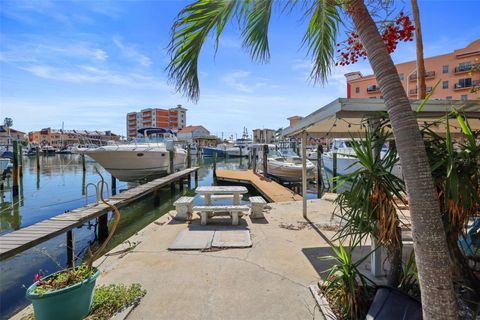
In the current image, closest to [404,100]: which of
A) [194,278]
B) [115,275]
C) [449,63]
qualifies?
[194,278]

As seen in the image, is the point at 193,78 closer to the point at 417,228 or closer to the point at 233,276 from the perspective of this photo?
the point at 417,228

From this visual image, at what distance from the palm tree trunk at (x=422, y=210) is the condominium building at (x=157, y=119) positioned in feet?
280

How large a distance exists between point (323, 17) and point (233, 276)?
3.30 meters

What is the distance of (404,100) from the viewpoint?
153 centimetres

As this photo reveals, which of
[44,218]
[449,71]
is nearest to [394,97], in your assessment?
[44,218]

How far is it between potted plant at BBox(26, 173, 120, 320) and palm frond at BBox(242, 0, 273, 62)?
8.95ft

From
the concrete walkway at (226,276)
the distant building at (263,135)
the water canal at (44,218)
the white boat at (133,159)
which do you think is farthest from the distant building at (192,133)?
the concrete walkway at (226,276)

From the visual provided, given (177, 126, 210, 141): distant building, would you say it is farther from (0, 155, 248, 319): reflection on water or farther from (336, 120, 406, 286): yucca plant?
(336, 120, 406, 286): yucca plant

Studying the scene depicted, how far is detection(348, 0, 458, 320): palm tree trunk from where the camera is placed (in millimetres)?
1418

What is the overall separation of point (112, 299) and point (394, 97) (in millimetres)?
3267

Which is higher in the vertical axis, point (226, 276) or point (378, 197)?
point (378, 197)

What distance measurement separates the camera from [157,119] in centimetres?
8631

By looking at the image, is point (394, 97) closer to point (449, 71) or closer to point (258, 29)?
point (258, 29)

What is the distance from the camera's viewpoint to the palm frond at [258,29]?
2.31 meters
